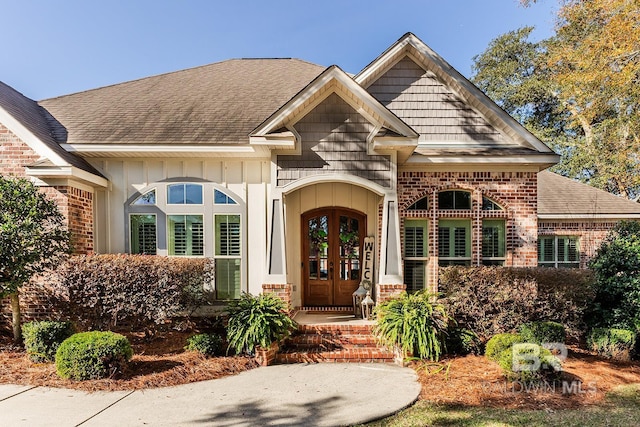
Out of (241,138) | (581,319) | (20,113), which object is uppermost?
(20,113)

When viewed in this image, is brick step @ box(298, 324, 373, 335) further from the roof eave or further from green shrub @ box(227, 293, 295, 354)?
the roof eave

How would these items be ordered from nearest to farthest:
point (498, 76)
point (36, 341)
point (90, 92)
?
point (36, 341) < point (90, 92) < point (498, 76)

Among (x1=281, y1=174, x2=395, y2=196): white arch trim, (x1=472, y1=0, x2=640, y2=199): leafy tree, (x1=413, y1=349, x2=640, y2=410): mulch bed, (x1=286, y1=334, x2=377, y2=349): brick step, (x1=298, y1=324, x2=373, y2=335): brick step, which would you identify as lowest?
(x1=413, y1=349, x2=640, y2=410): mulch bed

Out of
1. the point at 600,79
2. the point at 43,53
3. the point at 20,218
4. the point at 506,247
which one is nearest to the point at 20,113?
the point at 20,218

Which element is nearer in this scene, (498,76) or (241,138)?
(241,138)

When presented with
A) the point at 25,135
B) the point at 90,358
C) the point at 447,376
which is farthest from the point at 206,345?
the point at 25,135

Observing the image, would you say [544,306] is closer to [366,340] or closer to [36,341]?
[366,340]

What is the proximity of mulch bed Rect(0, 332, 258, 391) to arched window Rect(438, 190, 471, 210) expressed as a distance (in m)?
5.13

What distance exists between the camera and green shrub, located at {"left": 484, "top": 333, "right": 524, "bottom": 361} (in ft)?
16.8

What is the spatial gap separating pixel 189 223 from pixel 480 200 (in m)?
6.46

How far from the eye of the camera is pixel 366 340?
5.97 m

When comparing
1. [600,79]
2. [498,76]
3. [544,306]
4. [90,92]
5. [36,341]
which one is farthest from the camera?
[498,76]

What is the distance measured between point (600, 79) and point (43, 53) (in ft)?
48.4

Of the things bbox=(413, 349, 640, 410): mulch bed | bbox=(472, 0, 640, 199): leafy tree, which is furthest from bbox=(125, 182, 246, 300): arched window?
bbox=(472, 0, 640, 199): leafy tree
